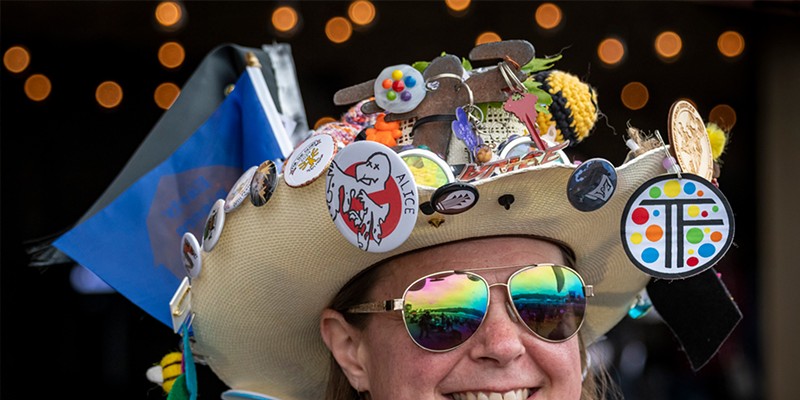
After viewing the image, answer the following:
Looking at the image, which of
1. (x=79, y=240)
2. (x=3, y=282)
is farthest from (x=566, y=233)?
(x=3, y=282)

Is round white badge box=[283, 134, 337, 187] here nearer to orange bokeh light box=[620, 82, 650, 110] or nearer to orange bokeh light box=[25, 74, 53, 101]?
orange bokeh light box=[25, 74, 53, 101]

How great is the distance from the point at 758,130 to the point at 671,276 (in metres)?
4.87

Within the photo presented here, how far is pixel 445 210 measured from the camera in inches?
73.7

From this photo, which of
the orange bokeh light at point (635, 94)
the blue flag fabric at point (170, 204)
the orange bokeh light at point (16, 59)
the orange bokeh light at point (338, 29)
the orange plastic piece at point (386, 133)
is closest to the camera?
the orange plastic piece at point (386, 133)

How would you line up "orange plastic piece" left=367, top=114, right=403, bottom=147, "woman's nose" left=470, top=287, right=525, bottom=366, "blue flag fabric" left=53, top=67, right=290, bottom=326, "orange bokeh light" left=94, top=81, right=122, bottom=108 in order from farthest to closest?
"orange bokeh light" left=94, top=81, right=122, bottom=108
"blue flag fabric" left=53, top=67, right=290, bottom=326
"orange plastic piece" left=367, top=114, right=403, bottom=147
"woman's nose" left=470, top=287, right=525, bottom=366

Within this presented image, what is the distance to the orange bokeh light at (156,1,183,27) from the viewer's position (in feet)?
18.6

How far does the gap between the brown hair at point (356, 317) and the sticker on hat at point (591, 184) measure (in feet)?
1.22

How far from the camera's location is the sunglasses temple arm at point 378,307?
2104 millimetres

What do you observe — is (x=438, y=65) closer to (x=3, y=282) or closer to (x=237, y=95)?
(x=237, y=95)

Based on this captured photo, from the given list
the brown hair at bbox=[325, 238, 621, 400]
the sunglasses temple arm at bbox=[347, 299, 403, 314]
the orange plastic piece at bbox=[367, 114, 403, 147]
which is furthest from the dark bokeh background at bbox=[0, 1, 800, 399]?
the orange plastic piece at bbox=[367, 114, 403, 147]

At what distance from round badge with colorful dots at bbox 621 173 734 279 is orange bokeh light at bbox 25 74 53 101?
4863 mm

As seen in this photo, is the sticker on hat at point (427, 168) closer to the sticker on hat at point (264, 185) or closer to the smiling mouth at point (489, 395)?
the sticker on hat at point (264, 185)

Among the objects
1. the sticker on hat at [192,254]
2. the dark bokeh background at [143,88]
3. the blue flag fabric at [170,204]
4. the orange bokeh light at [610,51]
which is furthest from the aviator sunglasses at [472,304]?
the orange bokeh light at [610,51]

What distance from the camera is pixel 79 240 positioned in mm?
2660
